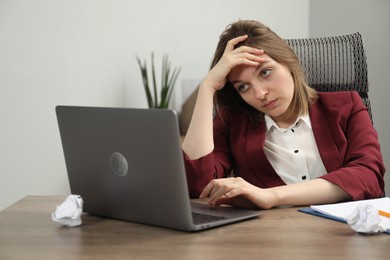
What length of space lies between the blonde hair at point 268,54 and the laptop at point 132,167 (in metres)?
0.55

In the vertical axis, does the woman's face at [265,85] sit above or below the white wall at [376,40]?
above

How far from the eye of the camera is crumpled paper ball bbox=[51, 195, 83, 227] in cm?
148

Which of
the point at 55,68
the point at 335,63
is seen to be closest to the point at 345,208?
the point at 335,63

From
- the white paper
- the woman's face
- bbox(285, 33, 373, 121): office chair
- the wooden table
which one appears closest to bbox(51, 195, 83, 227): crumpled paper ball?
the wooden table

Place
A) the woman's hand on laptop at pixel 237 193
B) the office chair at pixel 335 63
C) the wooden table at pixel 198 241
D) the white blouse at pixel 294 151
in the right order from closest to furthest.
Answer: the wooden table at pixel 198 241 → the woman's hand on laptop at pixel 237 193 → the white blouse at pixel 294 151 → the office chair at pixel 335 63

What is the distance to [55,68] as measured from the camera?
341cm

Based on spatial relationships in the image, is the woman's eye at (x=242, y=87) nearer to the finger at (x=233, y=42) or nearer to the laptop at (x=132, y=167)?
the finger at (x=233, y=42)

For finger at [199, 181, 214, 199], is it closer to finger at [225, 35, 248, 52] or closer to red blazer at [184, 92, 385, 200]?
red blazer at [184, 92, 385, 200]

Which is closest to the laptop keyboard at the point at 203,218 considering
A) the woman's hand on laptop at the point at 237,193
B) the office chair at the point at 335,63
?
the woman's hand on laptop at the point at 237,193

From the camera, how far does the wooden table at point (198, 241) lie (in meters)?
1.23

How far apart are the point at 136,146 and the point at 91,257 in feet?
0.86

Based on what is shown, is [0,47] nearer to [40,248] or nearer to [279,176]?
[279,176]

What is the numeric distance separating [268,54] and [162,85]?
6.46 ft

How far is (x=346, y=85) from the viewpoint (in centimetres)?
223
